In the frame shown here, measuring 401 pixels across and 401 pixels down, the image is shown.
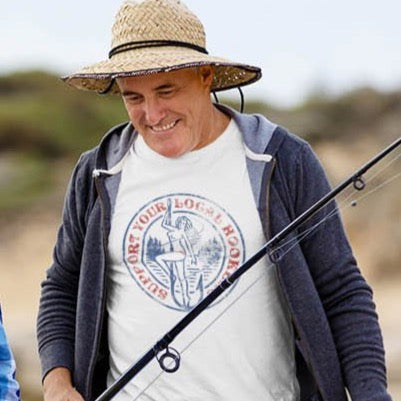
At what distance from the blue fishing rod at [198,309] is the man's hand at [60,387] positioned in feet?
0.76

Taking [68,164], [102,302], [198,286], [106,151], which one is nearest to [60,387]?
[102,302]

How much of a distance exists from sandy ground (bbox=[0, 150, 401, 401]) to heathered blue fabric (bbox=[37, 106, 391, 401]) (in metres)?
5.48

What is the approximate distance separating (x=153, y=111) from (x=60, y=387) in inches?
27.3

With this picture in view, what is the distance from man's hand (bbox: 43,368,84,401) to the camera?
10.2ft

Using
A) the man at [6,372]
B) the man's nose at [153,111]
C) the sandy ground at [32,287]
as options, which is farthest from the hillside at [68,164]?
the man at [6,372]

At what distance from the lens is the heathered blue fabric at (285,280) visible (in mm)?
3018

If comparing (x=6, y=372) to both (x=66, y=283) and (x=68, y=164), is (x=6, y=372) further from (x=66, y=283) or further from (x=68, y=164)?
(x=68, y=164)

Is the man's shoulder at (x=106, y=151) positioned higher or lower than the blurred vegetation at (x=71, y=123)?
higher

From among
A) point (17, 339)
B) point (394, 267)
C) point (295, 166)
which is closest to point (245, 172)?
point (295, 166)

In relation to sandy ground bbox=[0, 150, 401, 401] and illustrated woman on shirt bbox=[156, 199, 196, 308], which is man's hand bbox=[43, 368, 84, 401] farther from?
sandy ground bbox=[0, 150, 401, 401]

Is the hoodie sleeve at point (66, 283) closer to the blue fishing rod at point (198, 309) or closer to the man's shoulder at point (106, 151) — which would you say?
the man's shoulder at point (106, 151)

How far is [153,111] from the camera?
2959 millimetres

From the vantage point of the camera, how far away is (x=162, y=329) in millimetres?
3027

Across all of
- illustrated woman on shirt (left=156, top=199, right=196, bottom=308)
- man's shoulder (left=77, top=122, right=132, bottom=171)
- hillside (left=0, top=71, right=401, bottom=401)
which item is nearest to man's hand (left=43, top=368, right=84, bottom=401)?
illustrated woman on shirt (left=156, top=199, right=196, bottom=308)
